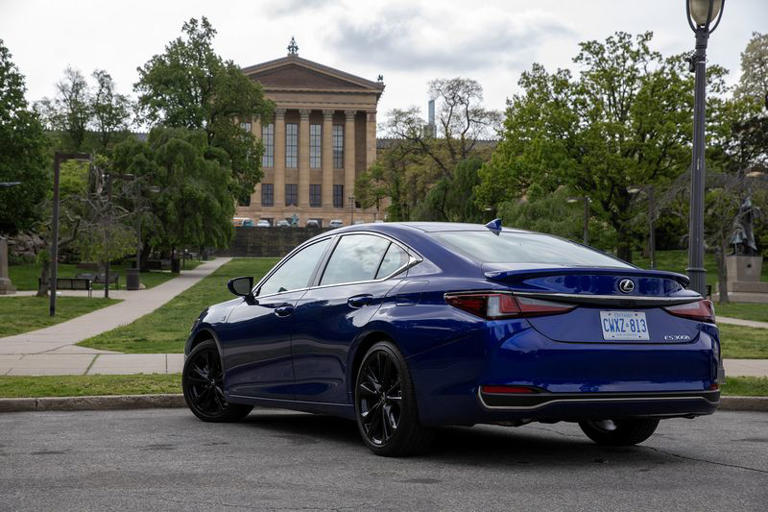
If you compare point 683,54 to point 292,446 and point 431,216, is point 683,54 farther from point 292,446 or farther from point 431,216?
point 292,446

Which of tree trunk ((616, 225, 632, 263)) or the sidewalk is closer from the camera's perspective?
the sidewalk

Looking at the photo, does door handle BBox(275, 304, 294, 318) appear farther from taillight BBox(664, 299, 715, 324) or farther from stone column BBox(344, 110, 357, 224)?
stone column BBox(344, 110, 357, 224)

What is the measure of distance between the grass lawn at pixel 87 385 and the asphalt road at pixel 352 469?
1533 millimetres

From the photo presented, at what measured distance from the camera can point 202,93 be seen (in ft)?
239

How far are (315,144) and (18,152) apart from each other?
2751 inches

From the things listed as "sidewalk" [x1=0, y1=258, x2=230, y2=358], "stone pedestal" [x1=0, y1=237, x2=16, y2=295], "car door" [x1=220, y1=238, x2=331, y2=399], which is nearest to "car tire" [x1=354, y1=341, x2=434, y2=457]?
"car door" [x1=220, y1=238, x2=331, y2=399]

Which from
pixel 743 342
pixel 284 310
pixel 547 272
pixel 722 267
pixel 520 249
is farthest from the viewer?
pixel 722 267

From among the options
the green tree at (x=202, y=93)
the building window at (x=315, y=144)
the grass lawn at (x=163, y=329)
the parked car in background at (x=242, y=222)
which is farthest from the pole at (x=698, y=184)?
the building window at (x=315, y=144)

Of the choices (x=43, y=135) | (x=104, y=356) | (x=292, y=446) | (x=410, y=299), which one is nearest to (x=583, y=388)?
(x=410, y=299)

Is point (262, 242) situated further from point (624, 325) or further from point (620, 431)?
point (624, 325)

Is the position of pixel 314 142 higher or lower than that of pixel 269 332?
higher

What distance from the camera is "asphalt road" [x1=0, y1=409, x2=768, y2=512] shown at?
17.3 ft

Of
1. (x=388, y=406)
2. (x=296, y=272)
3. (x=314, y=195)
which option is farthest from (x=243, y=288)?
(x=314, y=195)

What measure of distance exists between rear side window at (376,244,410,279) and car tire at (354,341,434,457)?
0.58 meters
